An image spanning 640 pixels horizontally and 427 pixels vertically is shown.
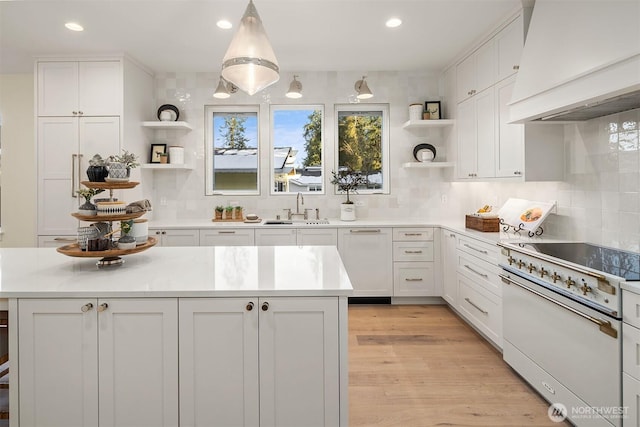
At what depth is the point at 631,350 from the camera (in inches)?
60.6

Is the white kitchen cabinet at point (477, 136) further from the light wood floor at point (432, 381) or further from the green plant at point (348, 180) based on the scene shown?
the light wood floor at point (432, 381)

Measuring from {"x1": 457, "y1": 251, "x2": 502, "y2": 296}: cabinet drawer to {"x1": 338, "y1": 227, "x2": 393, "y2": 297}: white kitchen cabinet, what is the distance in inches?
31.5

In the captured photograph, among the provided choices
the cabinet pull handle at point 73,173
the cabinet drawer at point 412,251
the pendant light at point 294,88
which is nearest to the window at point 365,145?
the cabinet drawer at point 412,251

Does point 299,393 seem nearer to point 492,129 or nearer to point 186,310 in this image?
point 186,310

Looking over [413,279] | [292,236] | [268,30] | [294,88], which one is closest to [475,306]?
[413,279]

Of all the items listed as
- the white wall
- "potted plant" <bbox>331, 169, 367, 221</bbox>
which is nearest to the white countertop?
"potted plant" <bbox>331, 169, 367, 221</bbox>

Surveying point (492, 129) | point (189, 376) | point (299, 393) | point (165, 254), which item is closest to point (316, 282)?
point (299, 393)

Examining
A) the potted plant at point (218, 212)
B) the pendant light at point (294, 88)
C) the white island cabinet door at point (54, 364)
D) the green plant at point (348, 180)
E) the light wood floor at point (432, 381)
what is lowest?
the light wood floor at point (432, 381)

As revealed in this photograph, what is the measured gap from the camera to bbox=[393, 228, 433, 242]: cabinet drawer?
3.98 m

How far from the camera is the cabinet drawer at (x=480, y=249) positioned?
2768 mm

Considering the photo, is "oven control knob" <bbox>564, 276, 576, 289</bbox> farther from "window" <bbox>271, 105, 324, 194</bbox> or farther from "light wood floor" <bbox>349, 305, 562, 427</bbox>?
"window" <bbox>271, 105, 324, 194</bbox>

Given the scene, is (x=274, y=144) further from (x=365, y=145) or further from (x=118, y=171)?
(x=118, y=171)

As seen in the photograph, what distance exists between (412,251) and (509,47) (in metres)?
2.15

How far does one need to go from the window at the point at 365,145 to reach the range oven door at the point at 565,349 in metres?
2.35
